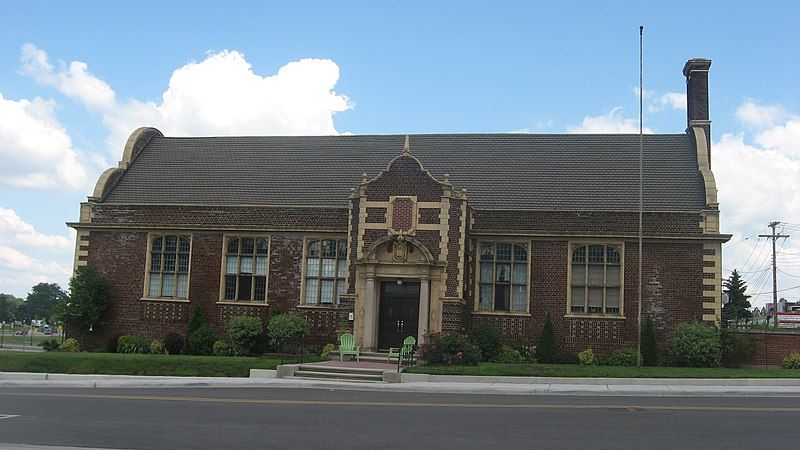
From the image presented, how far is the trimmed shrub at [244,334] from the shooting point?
3098 centimetres

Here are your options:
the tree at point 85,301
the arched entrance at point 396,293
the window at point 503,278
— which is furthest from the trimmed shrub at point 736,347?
the tree at point 85,301

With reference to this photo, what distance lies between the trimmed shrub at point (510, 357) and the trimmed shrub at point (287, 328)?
7.15 metres

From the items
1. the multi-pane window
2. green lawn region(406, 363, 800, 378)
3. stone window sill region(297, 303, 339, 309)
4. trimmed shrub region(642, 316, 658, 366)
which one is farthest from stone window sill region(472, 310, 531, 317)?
the multi-pane window

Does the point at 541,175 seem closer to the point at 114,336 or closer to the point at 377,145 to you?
the point at 377,145

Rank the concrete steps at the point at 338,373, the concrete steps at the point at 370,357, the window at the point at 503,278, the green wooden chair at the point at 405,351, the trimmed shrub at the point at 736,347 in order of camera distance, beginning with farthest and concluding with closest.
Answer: the window at the point at 503,278
the trimmed shrub at the point at 736,347
the concrete steps at the point at 370,357
the green wooden chair at the point at 405,351
the concrete steps at the point at 338,373

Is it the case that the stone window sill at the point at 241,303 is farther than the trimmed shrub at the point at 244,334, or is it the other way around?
the stone window sill at the point at 241,303

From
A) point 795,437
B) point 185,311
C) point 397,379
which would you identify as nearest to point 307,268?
point 185,311

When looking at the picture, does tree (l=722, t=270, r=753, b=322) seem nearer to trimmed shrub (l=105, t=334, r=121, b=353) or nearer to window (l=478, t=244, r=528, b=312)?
window (l=478, t=244, r=528, b=312)

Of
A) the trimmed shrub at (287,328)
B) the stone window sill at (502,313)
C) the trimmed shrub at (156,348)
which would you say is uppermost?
the stone window sill at (502,313)

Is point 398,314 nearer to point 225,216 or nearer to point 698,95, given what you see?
point 225,216

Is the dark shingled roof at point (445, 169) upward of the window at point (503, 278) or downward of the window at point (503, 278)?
upward

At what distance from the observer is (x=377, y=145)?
3694cm

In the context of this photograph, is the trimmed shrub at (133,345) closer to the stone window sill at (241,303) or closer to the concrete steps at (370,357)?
the stone window sill at (241,303)

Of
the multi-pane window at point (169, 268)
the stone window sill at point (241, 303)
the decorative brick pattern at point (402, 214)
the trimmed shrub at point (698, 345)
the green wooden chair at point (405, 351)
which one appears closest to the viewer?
the green wooden chair at point (405, 351)
